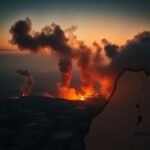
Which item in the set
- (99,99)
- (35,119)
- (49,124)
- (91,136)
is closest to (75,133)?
(49,124)

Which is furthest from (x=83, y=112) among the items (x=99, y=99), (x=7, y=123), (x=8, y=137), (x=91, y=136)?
(x=91, y=136)

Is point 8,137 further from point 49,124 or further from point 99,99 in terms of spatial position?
point 99,99

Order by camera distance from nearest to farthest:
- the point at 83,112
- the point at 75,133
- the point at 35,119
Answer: the point at 75,133 → the point at 35,119 → the point at 83,112

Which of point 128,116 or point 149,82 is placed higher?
point 149,82

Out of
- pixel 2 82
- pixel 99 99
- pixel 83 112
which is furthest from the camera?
pixel 2 82

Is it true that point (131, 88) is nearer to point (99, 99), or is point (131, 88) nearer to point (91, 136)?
point (91, 136)

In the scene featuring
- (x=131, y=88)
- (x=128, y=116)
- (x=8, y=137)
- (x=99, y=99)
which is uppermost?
(x=131, y=88)

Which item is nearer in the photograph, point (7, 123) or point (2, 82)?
point (7, 123)
